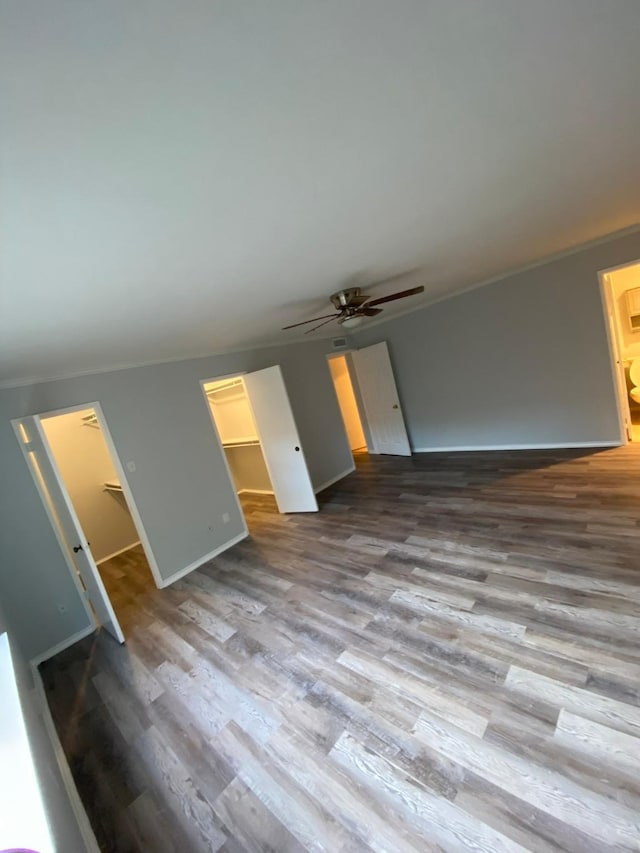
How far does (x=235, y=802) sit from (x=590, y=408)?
5051 millimetres

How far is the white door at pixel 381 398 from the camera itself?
6020mm

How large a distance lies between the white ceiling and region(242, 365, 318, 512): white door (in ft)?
7.71

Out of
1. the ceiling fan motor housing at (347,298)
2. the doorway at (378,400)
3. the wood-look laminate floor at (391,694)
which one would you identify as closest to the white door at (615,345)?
the wood-look laminate floor at (391,694)

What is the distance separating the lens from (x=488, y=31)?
87cm

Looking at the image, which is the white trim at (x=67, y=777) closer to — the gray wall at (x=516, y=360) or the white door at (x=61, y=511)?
the white door at (x=61, y=511)

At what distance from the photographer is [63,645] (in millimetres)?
3201

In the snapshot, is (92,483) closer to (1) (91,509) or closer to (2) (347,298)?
(1) (91,509)

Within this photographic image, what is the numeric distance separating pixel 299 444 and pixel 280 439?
13.1 inches

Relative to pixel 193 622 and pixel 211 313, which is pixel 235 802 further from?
pixel 211 313

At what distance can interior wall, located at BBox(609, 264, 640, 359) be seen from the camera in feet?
16.5

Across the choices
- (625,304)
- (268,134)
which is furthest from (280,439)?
(625,304)

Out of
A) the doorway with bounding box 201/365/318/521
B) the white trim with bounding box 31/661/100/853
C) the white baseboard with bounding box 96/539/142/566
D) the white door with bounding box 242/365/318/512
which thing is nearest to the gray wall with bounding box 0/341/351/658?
the doorway with bounding box 201/365/318/521

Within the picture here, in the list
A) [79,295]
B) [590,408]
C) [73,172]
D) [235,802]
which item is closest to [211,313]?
[79,295]

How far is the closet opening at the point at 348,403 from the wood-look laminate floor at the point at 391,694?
3969mm
